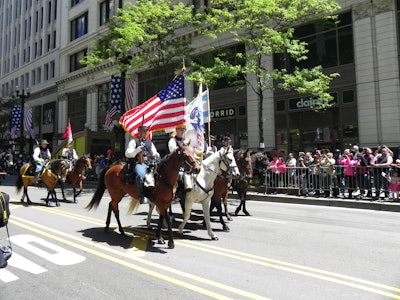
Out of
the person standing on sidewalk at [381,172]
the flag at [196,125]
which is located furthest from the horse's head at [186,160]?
the person standing on sidewalk at [381,172]

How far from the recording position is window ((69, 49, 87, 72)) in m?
44.8

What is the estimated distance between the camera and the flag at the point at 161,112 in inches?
375

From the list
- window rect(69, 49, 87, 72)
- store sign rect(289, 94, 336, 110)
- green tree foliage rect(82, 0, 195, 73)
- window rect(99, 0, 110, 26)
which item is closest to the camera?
green tree foliage rect(82, 0, 195, 73)

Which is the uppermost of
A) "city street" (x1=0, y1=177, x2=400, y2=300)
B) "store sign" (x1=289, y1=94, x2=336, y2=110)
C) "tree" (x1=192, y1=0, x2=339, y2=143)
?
"tree" (x1=192, y1=0, x2=339, y2=143)

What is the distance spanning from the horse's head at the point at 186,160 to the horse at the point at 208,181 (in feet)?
3.50

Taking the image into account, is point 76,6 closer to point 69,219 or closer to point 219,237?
point 69,219

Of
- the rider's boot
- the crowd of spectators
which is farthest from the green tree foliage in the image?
the rider's boot

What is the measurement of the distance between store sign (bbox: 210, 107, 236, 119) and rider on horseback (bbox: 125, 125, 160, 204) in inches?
765

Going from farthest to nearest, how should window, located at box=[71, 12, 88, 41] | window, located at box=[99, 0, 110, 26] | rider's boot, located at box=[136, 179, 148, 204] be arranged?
1. window, located at box=[71, 12, 88, 41]
2. window, located at box=[99, 0, 110, 26]
3. rider's boot, located at box=[136, 179, 148, 204]

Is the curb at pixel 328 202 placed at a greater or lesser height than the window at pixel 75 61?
lesser

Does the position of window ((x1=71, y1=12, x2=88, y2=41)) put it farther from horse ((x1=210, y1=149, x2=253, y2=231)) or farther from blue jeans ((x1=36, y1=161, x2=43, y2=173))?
horse ((x1=210, y1=149, x2=253, y2=231))

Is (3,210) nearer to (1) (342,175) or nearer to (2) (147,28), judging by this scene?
(1) (342,175)

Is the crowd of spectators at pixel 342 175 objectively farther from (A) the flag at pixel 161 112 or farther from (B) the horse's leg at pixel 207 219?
(B) the horse's leg at pixel 207 219

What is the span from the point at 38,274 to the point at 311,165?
1267 centimetres
